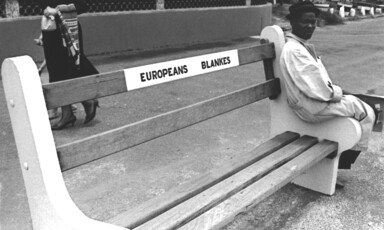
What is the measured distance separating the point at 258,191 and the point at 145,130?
691mm

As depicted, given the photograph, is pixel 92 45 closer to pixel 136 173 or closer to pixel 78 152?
pixel 136 173

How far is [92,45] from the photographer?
29.8 feet

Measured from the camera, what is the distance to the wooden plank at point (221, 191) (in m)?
2.23

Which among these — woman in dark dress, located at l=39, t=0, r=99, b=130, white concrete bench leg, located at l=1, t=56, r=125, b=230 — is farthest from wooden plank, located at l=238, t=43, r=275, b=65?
woman in dark dress, located at l=39, t=0, r=99, b=130

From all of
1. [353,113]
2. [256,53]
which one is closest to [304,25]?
[256,53]

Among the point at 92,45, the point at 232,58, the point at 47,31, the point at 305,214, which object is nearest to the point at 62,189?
the point at 232,58

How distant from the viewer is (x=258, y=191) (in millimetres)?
2582

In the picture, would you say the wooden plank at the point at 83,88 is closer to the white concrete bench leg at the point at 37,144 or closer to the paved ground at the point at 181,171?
the white concrete bench leg at the point at 37,144

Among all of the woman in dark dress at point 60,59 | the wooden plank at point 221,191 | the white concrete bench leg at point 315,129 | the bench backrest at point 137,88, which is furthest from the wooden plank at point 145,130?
the woman in dark dress at point 60,59

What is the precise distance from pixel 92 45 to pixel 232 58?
20.9ft

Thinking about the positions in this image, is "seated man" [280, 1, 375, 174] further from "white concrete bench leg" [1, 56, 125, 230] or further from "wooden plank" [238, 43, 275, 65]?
"white concrete bench leg" [1, 56, 125, 230]

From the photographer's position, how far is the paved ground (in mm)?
3217

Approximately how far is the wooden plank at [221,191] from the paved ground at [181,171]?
42cm

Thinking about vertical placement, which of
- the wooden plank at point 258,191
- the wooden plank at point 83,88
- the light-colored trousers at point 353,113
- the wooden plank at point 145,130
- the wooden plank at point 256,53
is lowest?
the wooden plank at point 258,191
